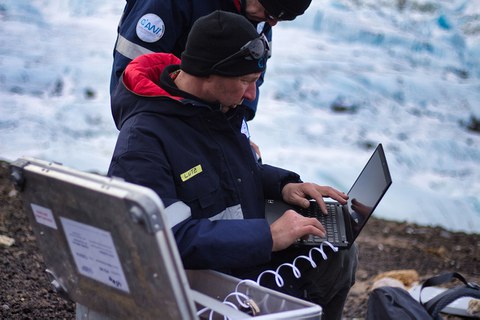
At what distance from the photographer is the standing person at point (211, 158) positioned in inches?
90.6

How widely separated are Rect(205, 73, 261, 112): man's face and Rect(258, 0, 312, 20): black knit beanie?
23.2 inches

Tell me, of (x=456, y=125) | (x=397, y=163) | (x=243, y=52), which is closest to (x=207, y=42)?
(x=243, y=52)

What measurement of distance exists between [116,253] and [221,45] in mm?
856

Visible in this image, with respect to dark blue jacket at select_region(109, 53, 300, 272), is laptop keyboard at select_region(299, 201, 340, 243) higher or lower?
lower

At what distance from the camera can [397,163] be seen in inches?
214

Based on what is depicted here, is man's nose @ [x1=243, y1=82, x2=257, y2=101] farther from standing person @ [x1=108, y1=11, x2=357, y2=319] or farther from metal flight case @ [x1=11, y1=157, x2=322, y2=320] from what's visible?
metal flight case @ [x1=11, y1=157, x2=322, y2=320]

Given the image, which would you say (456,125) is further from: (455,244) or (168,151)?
(168,151)

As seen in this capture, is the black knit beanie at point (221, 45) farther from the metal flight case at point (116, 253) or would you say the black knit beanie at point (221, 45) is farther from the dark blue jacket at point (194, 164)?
the metal flight case at point (116, 253)

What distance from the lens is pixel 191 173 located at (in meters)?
2.45

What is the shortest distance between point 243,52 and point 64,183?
0.82 metres

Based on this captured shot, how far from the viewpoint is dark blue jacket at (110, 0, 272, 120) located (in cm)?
314

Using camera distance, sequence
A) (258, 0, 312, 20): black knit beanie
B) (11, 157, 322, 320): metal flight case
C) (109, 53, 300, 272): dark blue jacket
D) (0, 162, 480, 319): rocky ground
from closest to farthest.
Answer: (11, 157, 322, 320): metal flight case → (109, 53, 300, 272): dark blue jacket → (258, 0, 312, 20): black knit beanie → (0, 162, 480, 319): rocky ground

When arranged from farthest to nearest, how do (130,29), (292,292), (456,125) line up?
(456,125), (130,29), (292,292)

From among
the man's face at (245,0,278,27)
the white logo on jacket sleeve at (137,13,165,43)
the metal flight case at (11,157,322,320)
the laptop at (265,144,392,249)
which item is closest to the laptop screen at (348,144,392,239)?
the laptop at (265,144,392,249)
